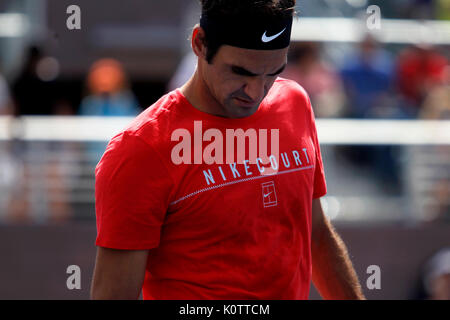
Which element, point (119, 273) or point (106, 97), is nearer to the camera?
point (119, 273)

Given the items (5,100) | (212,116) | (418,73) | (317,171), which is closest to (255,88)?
(212,116)

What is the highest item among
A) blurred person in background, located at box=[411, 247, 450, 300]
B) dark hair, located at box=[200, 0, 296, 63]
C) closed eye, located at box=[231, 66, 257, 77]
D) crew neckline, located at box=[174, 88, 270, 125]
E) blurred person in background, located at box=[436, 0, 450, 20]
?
blurred person in background, located at box=[436, 0, 450, 20]

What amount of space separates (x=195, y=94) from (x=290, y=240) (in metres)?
0.58

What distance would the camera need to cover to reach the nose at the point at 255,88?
2268mm

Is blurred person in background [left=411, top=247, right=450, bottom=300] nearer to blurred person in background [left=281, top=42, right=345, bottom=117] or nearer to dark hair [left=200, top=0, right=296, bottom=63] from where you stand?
blurred person in background [left=281, top=42, right=345, bottom=117]

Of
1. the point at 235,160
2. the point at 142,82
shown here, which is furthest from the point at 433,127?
the point at 142,82

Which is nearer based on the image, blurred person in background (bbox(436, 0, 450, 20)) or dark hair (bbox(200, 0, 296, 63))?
dark hair (bbox(200, 0, 296, 63))

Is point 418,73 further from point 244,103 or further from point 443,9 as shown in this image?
point 244,103

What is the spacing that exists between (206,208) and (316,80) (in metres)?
3.98

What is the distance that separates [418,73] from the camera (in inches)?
256

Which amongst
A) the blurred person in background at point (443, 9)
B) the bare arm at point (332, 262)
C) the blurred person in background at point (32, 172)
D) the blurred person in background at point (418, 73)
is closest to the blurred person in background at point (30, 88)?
the blurred person in background at point (32, 172)

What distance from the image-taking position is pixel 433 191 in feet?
19.9

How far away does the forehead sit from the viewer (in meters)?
2.26

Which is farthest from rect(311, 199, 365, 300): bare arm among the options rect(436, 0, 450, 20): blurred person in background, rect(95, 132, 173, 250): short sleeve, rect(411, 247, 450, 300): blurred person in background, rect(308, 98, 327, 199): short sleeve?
rect(436, 0, 450, 20): blurred person in background
